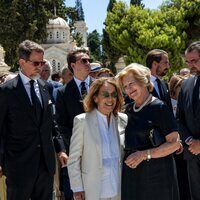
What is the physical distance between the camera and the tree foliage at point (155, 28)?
41750 millimetres

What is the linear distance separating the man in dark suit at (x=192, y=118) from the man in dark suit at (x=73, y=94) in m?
1.42

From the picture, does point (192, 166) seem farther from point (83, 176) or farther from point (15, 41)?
point (15, 41)

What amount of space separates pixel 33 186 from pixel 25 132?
26.6 inches

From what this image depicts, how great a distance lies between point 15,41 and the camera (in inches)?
1852

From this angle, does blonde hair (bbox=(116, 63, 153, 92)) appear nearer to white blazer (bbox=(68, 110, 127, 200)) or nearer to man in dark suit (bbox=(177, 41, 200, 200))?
white blazer (bbox=(68, 110, 127, 200))

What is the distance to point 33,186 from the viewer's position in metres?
5.89

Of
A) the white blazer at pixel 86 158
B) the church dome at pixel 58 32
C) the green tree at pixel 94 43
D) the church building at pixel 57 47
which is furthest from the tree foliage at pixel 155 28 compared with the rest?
the green tree at pixel 94 43

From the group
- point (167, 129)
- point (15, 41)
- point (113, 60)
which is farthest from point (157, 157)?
point (113, 60)

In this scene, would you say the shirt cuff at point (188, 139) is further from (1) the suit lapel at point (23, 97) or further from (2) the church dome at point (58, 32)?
(2) the church dome at point (58, 32)

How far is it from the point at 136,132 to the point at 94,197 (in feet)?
2.57

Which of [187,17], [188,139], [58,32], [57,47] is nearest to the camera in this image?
[188,139]

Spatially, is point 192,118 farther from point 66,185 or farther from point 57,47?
point 57,47

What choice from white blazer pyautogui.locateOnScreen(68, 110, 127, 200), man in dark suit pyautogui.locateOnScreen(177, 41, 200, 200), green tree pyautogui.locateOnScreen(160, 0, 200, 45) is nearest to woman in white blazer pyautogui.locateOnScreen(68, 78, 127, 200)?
white blazer pyautogui.locateOnScreen(68, 110, 127, 200)

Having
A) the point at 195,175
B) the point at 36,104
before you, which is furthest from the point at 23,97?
the point at 195,175
